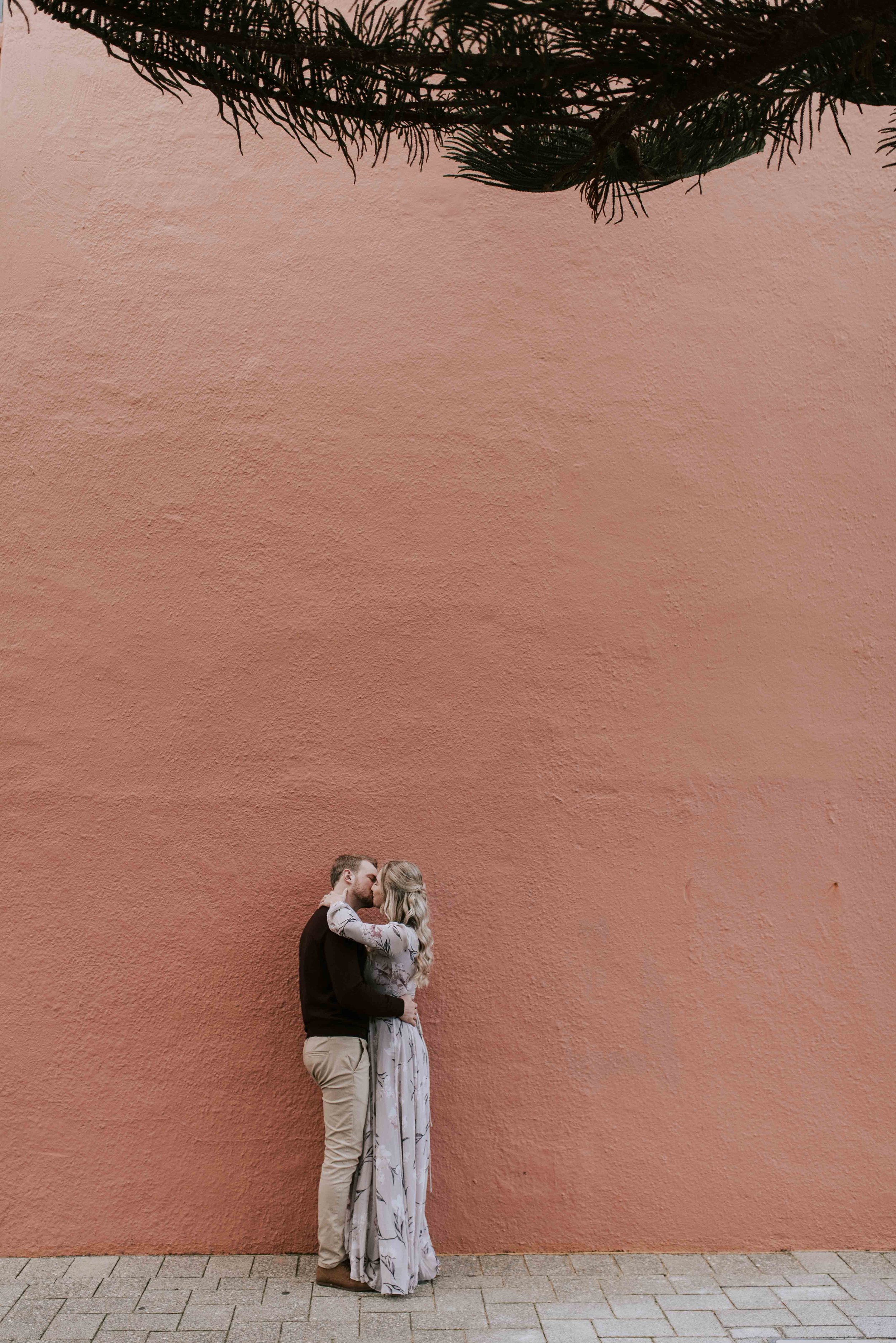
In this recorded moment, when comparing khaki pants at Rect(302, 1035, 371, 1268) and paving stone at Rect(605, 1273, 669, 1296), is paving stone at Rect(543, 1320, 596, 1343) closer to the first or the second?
paving stone at Rect(605, 1273, 669, 1296)

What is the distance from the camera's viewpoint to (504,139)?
6.96 ft

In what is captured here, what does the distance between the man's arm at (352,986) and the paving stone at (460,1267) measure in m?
1.07

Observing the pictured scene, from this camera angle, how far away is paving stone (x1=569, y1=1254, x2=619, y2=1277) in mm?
4281

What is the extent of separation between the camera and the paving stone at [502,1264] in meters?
4.29

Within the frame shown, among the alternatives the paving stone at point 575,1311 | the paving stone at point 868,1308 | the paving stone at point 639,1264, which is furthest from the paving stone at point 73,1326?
the paving stone at point 868,1308

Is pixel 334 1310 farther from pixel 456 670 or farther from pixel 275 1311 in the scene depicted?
pixel 456 670

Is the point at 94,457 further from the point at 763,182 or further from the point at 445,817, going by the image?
the point at 763,182

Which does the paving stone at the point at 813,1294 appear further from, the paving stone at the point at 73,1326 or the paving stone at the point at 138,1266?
the paving stone at the point at 73,1326

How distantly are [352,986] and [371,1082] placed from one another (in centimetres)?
41

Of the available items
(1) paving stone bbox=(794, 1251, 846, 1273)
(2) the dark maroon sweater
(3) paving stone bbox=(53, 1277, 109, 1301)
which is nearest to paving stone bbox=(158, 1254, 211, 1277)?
(3) paving stone bbox=(53, 1277, 109, 1301)

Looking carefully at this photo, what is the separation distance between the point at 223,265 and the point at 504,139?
296 centimetres

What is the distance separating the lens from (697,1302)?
4.05 metres

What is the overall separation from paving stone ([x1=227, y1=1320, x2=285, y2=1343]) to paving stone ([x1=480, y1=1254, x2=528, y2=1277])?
91 cm

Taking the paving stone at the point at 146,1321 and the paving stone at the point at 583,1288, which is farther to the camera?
the paving stone at the point at 583,1288
